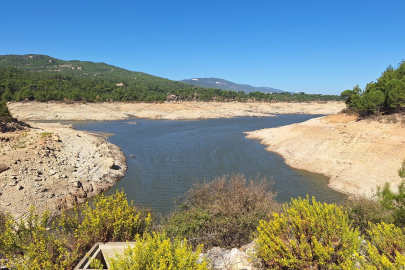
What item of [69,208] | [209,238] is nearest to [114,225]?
[209,238]

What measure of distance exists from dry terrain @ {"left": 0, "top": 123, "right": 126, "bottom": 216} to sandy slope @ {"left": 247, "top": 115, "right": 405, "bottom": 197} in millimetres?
19823

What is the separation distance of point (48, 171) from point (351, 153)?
28.1 meters

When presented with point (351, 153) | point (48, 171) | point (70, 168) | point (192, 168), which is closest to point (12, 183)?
point (48, 171)

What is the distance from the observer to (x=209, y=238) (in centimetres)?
984

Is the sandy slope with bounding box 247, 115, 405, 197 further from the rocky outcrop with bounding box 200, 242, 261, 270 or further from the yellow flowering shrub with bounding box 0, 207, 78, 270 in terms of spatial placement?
the yellow flowering shrub with bounding box 0, 207, 78, 270

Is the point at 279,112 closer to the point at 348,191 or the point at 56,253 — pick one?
the point at 348,191

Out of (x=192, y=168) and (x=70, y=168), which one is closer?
(x=70, y=168)

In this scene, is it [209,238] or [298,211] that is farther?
[209,238]

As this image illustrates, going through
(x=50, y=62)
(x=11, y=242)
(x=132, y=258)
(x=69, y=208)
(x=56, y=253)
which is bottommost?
(x=69, y=208)

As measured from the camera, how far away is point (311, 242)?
6.93 m

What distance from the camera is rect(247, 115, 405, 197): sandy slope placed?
20.7 metres

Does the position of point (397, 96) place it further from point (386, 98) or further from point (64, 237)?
point (64, 237)

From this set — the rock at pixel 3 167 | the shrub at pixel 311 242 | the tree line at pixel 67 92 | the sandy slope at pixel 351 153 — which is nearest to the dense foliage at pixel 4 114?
the rock at pixel 3 167

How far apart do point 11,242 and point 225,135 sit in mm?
41374
